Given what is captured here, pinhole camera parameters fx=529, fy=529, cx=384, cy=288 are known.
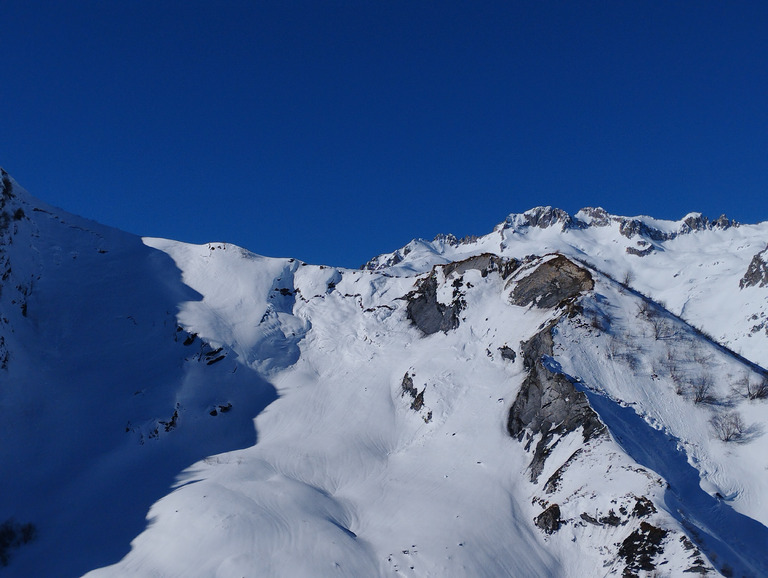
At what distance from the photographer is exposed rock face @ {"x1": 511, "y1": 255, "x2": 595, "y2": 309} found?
3039 cm

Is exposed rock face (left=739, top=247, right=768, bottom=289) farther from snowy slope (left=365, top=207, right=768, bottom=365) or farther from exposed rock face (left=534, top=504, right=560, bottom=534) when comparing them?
exposed rock face (left=534, top=504, right=560, bottom=534)

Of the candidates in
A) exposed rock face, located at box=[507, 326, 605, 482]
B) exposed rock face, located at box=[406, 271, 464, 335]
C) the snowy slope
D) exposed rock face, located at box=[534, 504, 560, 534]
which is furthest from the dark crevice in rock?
the snowy slope

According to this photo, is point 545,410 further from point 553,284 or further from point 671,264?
point 671,264

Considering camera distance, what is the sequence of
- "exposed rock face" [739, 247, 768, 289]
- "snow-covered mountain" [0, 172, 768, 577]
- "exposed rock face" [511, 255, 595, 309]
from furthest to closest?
"exposed rock face" [739, 247, 768, 289] < "exposed rock face" [511, 255, 595, 309] < "snow-covered mountain" [0, 172, 768, 577]

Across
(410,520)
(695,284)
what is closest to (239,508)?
(410,520)

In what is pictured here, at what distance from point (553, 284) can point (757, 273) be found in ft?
447

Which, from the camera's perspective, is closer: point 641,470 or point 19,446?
point 641,470

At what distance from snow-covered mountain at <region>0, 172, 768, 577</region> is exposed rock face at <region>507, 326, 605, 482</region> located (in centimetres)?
12

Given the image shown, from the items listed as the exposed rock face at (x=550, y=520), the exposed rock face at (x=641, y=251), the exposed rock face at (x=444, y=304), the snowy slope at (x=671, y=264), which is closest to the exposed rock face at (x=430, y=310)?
the exposed rock face at (x=444, y=304)

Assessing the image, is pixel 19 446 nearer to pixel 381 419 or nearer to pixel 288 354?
pixel 288 354

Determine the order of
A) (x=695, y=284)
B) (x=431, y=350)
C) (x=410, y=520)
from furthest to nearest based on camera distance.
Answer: (x=695, y=284), (x=431, y=350), (x=410, y=520)

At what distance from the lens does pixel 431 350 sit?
33.2 metres

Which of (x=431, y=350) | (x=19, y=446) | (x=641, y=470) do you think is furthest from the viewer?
(x=431, y=350)

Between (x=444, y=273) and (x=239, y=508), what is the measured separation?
22.1 metres
